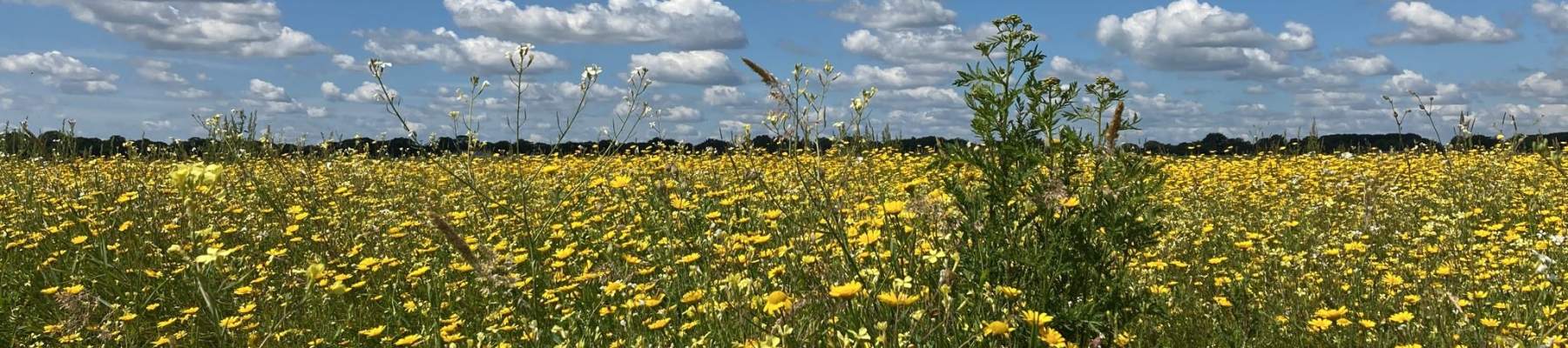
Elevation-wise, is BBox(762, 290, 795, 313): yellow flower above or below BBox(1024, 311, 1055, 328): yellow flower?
above

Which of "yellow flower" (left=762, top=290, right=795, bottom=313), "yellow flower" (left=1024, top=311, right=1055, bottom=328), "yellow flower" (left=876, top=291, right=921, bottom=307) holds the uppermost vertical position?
"yellow flower" (left=876, top=291, right=921, bottom=307)

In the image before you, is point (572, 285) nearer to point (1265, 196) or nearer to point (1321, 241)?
point (1321, 241)

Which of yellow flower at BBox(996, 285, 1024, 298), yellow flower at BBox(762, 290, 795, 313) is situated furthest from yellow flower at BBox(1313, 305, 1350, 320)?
yellow flower at BBox(762, 290, 795, 313)

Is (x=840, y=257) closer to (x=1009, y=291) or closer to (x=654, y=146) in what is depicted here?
(x=1009, y=291)

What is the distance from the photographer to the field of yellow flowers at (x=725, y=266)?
9.16 ft

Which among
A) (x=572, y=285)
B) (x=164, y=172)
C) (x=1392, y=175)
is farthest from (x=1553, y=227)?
(x=164, y=172)

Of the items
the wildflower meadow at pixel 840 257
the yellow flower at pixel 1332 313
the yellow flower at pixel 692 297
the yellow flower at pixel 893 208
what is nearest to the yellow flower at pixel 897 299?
the wildflower meadow at pixel 840 257

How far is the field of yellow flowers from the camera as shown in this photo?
110 inches

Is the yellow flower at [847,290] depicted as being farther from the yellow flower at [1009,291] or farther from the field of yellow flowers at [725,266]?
the yellow flower at [1009,291]

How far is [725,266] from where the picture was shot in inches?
131

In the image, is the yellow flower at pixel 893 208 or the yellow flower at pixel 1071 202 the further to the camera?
the yellow flower at pixel 893 208

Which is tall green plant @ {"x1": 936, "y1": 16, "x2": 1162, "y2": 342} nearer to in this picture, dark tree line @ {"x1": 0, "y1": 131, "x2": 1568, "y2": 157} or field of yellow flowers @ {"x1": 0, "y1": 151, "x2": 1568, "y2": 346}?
field of yellow flowers @ {"x1": 0, "y1": 151, "x2": 1568, "y2": 346}

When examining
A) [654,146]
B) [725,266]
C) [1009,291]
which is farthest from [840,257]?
[654,146]

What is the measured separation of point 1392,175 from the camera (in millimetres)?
7367
